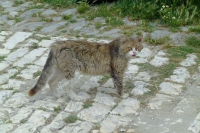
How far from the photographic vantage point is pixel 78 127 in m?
5.41

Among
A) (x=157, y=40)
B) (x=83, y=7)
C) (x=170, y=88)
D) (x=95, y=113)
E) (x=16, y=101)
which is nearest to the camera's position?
(x=95, y=113)

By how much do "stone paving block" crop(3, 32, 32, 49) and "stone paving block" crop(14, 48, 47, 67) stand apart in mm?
556

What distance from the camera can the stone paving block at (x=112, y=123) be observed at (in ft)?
17.7

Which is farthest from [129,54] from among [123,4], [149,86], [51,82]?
[123,4]

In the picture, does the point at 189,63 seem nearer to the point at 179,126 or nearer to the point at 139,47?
the point at 139,47

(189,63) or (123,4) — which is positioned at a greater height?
(123,4)

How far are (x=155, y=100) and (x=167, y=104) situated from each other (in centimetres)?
20

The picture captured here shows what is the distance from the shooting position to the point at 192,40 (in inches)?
314

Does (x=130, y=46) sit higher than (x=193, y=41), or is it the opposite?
(x=130, y=46)

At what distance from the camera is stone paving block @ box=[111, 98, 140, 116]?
5844 millimetres

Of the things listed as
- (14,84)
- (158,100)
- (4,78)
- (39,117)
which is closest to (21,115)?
(39,117)

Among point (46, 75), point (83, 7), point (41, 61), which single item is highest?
point (83, 7)

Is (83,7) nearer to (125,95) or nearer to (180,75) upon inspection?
(180,75)

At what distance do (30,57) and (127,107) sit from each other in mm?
2501
